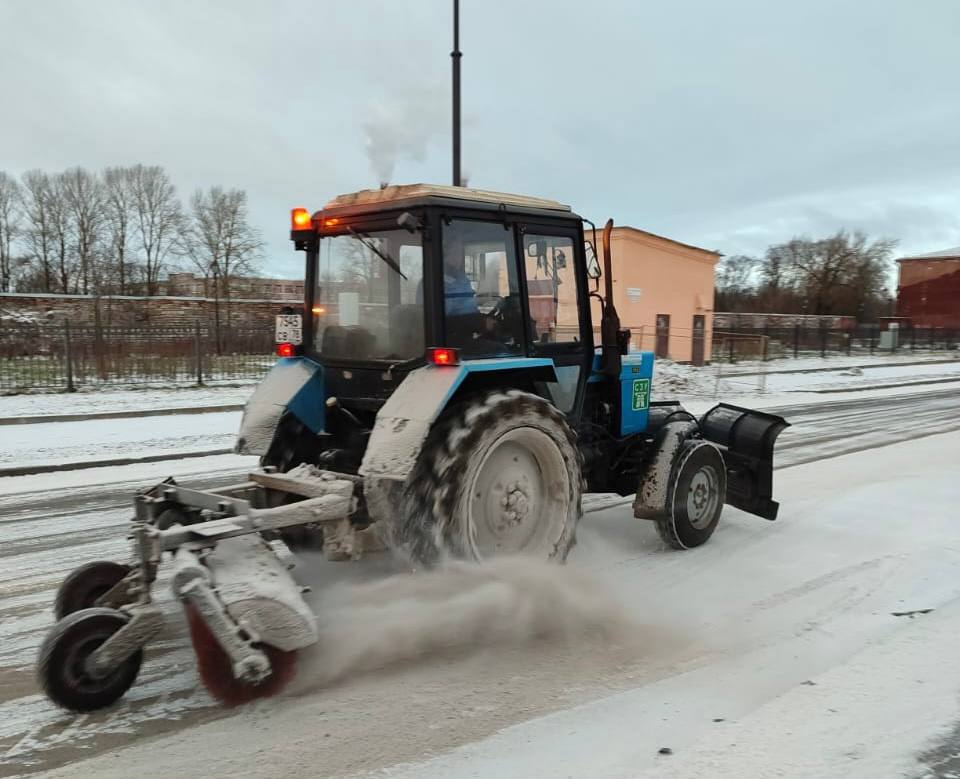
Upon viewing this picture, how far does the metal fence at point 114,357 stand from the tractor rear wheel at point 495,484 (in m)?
14.0

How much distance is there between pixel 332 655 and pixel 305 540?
132 cm

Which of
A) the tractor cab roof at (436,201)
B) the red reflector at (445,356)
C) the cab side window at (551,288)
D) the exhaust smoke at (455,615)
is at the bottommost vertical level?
the exhaust smoke at (455,615)

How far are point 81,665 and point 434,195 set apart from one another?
287 centimetres

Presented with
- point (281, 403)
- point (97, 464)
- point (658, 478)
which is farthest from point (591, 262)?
point (97, 464)

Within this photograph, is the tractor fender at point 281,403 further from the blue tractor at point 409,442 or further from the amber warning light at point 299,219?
the amber warning light at point 299,219

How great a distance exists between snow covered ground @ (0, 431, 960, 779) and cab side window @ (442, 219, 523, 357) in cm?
142

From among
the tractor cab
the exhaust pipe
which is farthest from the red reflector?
the exhaust pipe

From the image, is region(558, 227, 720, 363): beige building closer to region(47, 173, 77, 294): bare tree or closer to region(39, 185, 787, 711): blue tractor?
region(39, 185, 787, 711): blue tractor

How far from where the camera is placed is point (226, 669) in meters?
3.00

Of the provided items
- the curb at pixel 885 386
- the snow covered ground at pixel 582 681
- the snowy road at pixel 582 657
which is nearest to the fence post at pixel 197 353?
the snowy road at pixel 582 657

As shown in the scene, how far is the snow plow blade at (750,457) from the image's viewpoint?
225 inches

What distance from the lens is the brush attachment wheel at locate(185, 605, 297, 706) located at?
2.94 meters

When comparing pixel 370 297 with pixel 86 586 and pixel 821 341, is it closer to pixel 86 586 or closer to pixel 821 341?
pixel 86 586

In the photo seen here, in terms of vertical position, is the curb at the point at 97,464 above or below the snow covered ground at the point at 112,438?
below
